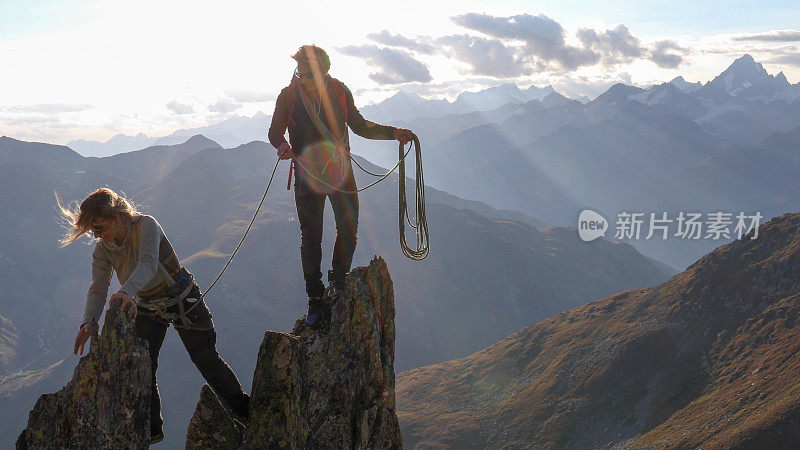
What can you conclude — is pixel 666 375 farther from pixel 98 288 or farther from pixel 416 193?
pixel 98 288

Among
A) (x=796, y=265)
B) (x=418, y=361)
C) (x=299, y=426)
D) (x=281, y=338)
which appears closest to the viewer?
(x=299, y=426)

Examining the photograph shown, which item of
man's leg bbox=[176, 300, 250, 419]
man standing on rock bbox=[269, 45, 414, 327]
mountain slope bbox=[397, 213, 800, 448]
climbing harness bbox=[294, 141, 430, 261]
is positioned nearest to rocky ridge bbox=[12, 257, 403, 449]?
man's leg bbox=[176, 300, 250, 419]

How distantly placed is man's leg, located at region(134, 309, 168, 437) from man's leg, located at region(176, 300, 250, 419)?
0.52 m

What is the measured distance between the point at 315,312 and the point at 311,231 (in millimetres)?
1618

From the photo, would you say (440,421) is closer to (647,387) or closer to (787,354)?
(647,387)

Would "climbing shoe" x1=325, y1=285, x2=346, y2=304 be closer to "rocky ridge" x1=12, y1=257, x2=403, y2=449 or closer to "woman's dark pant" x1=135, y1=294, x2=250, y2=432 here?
"rocky ridge" x1=12, y1=257, x2=403, y2=449

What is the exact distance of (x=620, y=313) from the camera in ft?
357

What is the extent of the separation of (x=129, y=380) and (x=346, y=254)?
4550mm

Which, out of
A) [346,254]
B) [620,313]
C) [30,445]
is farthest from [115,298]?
[620,313]

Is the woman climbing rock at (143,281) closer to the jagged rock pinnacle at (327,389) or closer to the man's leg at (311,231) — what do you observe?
the jagged rock pinnacle at (327,389)

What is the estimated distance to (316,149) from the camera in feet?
31.8

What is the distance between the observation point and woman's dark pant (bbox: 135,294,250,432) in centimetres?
799

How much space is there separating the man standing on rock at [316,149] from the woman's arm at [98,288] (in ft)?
10.4

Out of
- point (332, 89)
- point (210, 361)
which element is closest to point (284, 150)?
point (332, 89)
